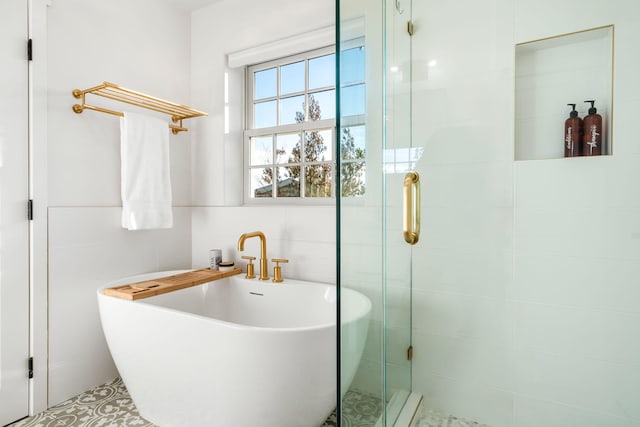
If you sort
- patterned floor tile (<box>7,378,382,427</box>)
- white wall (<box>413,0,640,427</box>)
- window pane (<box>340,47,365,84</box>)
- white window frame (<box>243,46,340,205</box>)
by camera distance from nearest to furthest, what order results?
window pane (<box>340,47,365,84</box>)
white wall (<box>413,0,640,427</box>)
patterned floor tile (<box>7,378,382,427</box>)
white window frame (<box>243,46,340,205</box>)

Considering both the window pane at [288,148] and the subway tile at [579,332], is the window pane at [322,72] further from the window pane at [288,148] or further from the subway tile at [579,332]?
the subway tile at [579,332]

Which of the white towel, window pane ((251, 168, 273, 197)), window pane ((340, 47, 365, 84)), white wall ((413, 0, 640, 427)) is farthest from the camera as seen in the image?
window pane ((251, 168, 273, 197))

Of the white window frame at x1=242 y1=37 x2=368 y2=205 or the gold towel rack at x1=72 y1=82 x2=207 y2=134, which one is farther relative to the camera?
the white window frame at x1=242 y1=37 x2=368 y2=205

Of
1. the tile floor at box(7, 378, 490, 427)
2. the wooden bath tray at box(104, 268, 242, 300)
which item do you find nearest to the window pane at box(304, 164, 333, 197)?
the wooden bath tray at box(104, 268, 242, 300)

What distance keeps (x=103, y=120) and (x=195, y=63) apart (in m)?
0.86

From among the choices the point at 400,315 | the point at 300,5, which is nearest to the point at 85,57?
the point at 300,5

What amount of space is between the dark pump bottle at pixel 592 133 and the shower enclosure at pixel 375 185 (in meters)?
0.66

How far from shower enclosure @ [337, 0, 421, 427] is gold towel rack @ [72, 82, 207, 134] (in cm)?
141

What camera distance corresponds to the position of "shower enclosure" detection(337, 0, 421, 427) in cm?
99

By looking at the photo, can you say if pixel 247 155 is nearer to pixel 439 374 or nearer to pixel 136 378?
pixel 136 378

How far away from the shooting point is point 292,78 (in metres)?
2.46

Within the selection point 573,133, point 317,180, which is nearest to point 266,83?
point 317,180

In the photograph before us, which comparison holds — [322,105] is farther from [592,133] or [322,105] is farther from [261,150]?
[592,133]

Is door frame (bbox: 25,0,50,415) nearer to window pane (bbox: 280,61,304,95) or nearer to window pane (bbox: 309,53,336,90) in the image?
window pane (bbox: 280,61,304,95)
